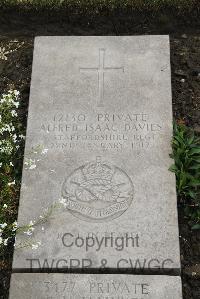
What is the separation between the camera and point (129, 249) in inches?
181

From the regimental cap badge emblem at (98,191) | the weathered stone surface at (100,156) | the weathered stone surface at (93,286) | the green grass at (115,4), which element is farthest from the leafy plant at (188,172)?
the green grass at (115,4)

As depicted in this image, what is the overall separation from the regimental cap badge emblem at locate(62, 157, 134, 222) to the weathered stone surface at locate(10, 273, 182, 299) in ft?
1.79

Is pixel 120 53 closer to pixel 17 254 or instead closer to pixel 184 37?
pixel 184 37

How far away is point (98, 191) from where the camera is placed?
488 cm

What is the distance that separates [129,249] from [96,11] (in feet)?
11.1

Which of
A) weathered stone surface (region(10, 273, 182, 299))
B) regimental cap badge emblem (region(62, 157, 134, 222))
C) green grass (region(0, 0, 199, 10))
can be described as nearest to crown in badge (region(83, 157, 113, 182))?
regimental cap badge emblem (region(62, 157, 134, 222))

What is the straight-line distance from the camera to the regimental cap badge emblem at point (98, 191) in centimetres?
478

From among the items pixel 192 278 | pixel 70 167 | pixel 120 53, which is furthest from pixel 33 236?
pixel 120 53

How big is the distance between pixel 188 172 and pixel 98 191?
36.8 inches

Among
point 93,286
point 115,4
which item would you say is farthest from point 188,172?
point 115,4

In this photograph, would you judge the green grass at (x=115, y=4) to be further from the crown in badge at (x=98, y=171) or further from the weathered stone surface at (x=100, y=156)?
the crown in badge at (x=98, y=171)

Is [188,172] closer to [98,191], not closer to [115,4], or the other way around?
[98,191]

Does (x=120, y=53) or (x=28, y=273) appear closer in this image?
(x=28, y=273)

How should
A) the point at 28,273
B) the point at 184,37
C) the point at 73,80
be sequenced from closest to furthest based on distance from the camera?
the point at 28,273 → the point at 73,80 → the point at 184,37
